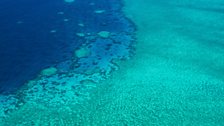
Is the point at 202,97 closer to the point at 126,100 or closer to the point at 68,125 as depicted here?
the point at 126,100

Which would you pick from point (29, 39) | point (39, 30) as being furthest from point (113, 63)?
point (39, 30)

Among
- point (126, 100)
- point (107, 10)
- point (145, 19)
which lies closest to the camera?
point (126, 100)

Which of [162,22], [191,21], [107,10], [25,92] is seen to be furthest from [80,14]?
[25,92]

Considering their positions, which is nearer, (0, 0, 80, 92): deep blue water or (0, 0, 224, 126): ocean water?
(0, 0, 224, 126): ocean water

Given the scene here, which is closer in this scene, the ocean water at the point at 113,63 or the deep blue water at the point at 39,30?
the ocean water at the point at 113,63

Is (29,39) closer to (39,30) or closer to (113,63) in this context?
(39,30)
